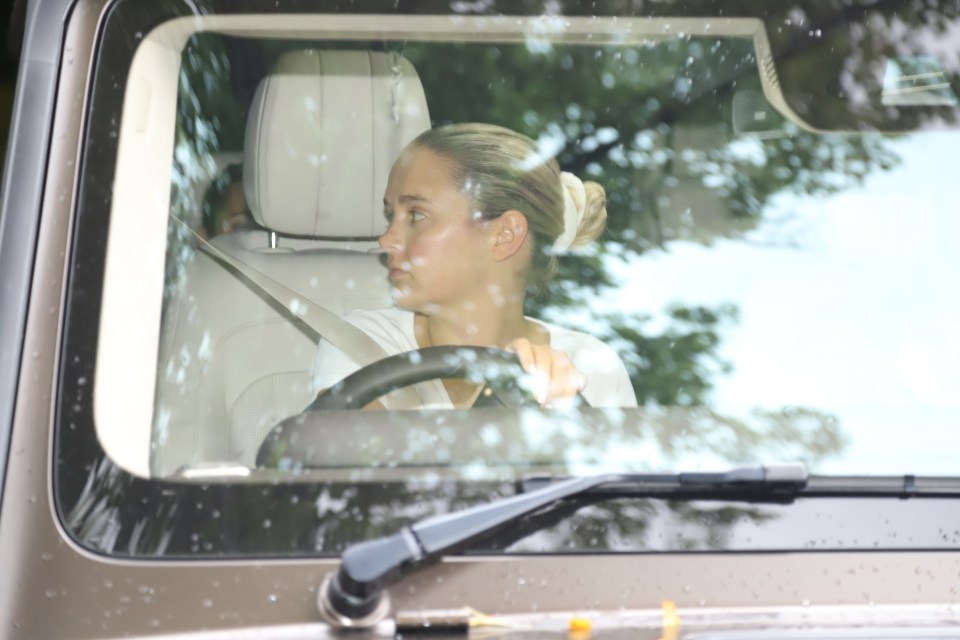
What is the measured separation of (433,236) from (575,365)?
46 centimetres

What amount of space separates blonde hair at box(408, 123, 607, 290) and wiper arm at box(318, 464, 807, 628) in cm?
53

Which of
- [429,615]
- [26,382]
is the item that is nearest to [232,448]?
[26,382]

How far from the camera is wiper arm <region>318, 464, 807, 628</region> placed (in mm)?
1387

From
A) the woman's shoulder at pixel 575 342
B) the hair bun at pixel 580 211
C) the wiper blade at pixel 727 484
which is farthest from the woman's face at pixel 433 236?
the wiper blade at pixel 727 484

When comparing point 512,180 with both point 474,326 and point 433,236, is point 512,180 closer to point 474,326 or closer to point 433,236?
point 433,236

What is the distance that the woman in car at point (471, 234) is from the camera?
1.96 m

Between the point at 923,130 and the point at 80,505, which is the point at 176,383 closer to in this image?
the point at 80,505

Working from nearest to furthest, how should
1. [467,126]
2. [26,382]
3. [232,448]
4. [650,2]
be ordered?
[26,382] → [232,448] → [650,2] → [467,126]

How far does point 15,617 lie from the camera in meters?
1.42

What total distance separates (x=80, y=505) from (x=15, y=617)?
134mm

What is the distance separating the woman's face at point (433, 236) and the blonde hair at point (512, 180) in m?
0.02

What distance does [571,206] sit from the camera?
203 centimetres

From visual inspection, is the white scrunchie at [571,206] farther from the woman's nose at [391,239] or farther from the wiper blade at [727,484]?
the wiper blade at [727,484]

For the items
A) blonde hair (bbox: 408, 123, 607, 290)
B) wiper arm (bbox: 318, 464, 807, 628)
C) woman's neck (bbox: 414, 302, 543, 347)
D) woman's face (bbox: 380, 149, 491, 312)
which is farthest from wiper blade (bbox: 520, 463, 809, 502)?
woman's face (bbox: 380, 149, 491, 312)
